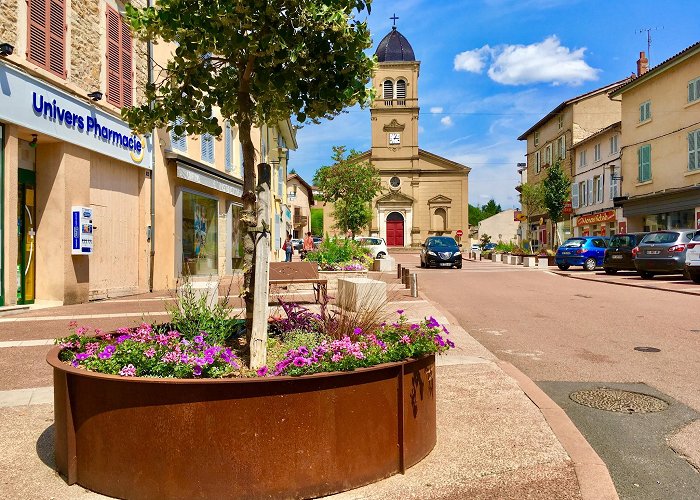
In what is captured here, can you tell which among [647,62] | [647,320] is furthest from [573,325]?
[647,62]

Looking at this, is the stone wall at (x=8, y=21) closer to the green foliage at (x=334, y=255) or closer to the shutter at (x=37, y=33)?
the shutter at (x=37, y=33)

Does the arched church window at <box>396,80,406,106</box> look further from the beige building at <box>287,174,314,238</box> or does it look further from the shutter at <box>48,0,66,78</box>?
the shutter at <box>48,0,66,78</box>

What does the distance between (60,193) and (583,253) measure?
21001mm

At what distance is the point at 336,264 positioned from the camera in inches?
715

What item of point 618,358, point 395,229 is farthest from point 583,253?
point 395,229

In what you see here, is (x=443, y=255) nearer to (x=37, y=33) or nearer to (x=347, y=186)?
(x=347, y=186)

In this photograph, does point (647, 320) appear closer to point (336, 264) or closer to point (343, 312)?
point (343, 312)

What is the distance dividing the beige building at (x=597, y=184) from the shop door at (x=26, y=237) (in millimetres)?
30188

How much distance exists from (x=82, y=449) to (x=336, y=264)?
15.2 meters

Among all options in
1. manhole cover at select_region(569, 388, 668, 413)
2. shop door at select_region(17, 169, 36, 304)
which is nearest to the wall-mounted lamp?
shop door at select_region(17, 169, 36, 304)

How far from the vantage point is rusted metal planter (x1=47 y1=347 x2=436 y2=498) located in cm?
278

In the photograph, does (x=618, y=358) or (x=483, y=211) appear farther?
(x=483, y=211)

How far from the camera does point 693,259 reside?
51.2ft

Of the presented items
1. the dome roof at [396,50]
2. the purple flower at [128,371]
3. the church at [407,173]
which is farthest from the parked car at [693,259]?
the dome roof at [396,50]
